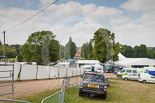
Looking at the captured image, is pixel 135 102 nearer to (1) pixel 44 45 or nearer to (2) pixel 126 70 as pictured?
(2) pixel 126 70

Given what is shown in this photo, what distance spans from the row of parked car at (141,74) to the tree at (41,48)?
22409 millimetres

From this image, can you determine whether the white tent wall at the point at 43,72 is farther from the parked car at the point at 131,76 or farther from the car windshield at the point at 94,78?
the parked car at the point at 131,76

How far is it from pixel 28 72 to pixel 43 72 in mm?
3655

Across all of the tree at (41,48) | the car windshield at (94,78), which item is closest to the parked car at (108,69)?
the tree at (41,48)

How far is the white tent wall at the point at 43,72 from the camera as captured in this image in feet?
75.0

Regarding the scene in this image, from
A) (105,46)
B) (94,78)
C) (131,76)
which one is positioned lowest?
(131,76)

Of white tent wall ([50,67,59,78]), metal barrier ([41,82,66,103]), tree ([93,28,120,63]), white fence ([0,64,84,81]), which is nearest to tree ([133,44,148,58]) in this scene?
tree ([93,28,120,63])

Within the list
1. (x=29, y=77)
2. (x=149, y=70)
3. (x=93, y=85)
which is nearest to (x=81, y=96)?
(x=93, y=85)

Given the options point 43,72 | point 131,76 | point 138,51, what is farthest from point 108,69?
point 138,51

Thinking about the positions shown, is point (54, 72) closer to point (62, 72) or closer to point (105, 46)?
point (62, 72)

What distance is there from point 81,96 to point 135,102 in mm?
3707

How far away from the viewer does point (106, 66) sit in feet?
172

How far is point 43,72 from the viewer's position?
2403 cm

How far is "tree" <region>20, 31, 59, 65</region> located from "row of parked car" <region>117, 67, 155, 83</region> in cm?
2241
